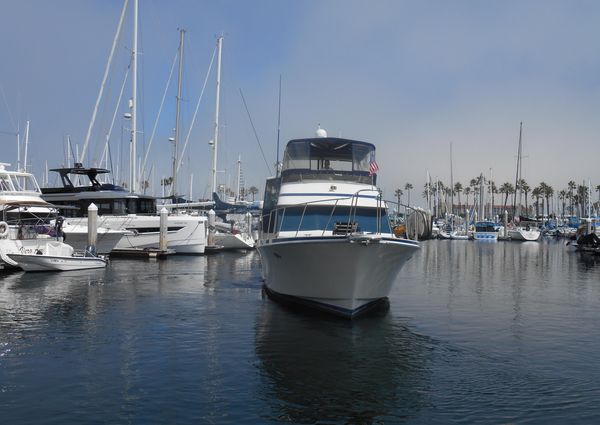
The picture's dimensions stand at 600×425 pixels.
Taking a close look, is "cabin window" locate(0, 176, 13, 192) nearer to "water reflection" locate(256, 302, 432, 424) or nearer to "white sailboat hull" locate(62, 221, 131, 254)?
"white sailboat hull" locate(62, 221, 131, 254)

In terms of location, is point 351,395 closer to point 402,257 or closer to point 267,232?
point 402,257

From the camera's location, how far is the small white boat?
2631cm

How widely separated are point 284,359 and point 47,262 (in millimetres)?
18902

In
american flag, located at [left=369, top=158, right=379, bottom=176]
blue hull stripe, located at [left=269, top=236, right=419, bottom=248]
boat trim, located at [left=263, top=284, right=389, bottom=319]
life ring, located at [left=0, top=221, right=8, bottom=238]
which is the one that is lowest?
boat trim, located at [left=263, top=284, right=389, bottom=319]

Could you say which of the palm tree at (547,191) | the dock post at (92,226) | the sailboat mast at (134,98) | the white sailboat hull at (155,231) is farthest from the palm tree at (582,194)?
the dock post at (92,226)

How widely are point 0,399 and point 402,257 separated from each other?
10457 millimetres

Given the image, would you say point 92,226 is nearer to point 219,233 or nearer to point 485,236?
point 219,233

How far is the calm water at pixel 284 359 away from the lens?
8.91 m

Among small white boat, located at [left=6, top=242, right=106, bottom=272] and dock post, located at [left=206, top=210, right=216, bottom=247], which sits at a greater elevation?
dock post, located at [left=206, top=210, right=216, bottom=247]

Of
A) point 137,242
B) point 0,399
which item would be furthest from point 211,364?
point 137,242

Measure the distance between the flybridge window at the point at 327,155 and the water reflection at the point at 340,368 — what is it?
17.6ft

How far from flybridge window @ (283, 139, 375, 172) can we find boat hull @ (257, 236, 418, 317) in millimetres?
3694

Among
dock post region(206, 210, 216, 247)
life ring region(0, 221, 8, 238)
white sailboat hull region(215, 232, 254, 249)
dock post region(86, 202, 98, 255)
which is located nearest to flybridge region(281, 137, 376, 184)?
life ring region(0, 221, 8, 238)

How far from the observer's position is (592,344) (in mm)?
13734
